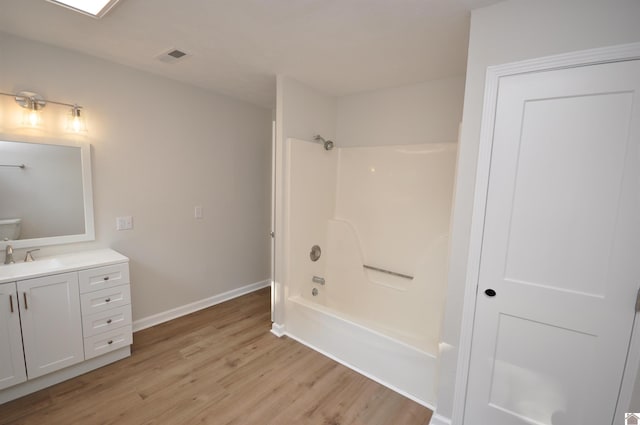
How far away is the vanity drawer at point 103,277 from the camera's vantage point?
1970mm

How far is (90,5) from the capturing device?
152cm

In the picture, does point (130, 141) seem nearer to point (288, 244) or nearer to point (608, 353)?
point (288, 244)

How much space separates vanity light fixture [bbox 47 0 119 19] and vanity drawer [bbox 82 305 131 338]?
198 centimetres

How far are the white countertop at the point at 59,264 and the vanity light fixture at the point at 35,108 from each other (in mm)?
997

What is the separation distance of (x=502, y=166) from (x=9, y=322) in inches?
120

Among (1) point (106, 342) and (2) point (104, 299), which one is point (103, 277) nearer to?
(2) point (104, 299)

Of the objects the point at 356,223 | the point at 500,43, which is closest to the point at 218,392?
the point at 356,223

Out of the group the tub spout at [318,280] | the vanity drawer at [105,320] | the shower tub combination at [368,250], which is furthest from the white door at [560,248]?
the vanity drawer at [105,320]

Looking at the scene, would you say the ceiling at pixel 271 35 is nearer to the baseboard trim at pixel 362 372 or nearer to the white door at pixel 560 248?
the white door at pixel 560 248

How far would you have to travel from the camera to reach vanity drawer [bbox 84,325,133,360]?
2021mm

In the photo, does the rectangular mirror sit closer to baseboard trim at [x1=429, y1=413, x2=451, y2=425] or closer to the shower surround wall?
the shower surround wall

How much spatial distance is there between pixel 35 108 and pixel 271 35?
1.80m

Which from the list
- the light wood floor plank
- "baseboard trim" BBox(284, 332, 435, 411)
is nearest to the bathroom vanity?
the light wood floor plank

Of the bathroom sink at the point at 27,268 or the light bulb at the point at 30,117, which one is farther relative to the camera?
the light bulb at the point at 30,117
